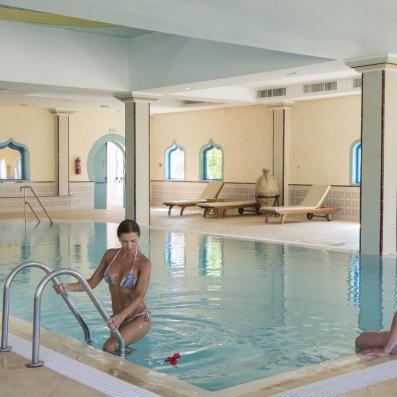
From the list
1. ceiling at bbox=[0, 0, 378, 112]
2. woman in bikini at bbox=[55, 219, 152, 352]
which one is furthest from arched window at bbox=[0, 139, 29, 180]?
woman in bikini at bbox=[55, 219, 152, 352]

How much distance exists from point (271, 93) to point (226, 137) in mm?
3288

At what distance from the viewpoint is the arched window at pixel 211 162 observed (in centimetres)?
2114

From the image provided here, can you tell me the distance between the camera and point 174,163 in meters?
22.9

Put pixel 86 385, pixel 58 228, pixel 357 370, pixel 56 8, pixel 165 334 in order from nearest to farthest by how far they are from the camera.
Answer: pixel 86 385 → pixel 357 370 → pixel 165 334 → pixel 56 8 → pixel 58 228

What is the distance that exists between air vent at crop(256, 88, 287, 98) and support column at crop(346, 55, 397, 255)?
705cm

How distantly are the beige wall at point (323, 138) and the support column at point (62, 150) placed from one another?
7.28 metres

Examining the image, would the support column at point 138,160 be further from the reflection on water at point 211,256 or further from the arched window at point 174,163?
the arched window at point 174,163

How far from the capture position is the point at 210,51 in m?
12.4

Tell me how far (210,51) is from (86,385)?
379 inches

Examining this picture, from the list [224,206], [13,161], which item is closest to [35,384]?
[224,206]

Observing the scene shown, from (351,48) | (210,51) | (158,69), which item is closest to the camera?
(351,48)

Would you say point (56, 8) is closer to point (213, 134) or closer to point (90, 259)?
point (90, 259)

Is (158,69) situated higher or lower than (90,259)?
higher


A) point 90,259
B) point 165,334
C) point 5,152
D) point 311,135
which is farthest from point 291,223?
point 165,334
